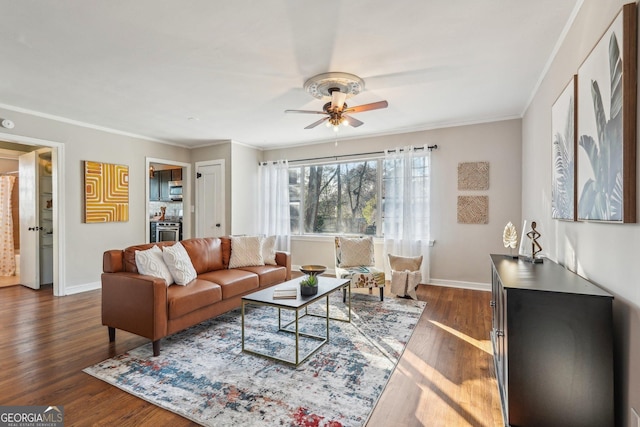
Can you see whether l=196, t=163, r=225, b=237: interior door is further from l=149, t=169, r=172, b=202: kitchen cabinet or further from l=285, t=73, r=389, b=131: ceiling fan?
l=285, t=73, r=389, b=131: ceiling fan

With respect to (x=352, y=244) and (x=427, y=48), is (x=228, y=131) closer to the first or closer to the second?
(x=352, y=244)

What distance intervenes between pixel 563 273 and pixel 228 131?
15.9ft

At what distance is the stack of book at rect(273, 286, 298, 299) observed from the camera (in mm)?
2770

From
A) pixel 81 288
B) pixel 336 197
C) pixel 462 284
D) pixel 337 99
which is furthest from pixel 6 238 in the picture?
pixel 462 284

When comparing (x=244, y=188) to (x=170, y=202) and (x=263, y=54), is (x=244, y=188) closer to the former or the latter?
(x=170, y=202)

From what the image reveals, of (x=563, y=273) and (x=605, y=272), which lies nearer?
(x=605, y=272)

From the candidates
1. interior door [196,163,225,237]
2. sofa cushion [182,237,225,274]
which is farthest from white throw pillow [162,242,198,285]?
interior door [196,163,225,237]

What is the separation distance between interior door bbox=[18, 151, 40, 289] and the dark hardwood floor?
4.41ft

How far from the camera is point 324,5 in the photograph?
2057 mm

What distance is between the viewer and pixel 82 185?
190 inches

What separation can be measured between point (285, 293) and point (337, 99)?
1972mm

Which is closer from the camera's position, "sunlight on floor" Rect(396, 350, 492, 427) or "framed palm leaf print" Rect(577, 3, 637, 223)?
"framed palm leaf print" Rect(577, 3, 637, 223)

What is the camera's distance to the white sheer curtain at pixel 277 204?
6320 mm

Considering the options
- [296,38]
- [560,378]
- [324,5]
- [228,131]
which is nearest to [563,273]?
[560,378]
